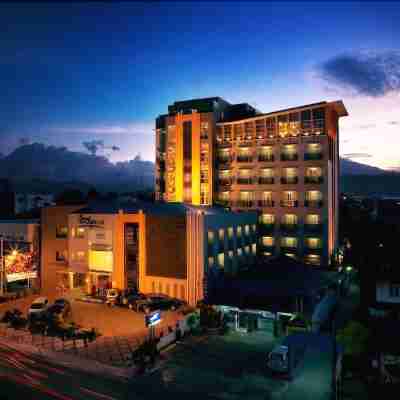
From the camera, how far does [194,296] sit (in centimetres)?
4319

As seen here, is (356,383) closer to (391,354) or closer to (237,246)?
(391,354)

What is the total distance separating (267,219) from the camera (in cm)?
7188

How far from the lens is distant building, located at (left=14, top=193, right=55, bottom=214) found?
132038 millimetres

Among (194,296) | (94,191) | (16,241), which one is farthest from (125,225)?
(94,191)

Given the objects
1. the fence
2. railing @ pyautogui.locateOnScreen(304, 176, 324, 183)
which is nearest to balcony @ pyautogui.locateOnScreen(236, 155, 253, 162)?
railing @ pyautogui.locateOnScreen(304, 176, 324, 183)

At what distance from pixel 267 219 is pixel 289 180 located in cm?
826

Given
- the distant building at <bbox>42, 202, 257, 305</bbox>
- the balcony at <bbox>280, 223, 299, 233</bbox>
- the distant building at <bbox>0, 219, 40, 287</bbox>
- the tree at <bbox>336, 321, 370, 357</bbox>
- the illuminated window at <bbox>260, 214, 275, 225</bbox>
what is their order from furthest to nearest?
the illuminated window at <bbox>260, 214, 275, 225</bbox> < the balcony at <bbox>280, 223, 299, 233</bbox> < the distant building at <bbox>0, 219, 40, 287</bbox> < the distant building at <bbox>42, 202, 257, 305</bbox> < the tree at <bbox>336, 321, 370, 357</bbox>

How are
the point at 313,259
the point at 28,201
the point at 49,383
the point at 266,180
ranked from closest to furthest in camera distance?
the point at 49,383, the point at 313,259, the point at 266,180, the point at 28,201

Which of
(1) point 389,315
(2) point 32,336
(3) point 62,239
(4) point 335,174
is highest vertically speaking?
(4) point 335,174

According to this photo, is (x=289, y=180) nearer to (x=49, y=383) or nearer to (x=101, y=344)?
(x=101, y=344)

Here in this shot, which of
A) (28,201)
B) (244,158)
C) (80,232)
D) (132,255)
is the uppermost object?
(244,158)

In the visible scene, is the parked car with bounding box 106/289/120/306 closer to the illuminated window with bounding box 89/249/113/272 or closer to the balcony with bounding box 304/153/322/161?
the illuminated window with bounding box 89/249/113/272

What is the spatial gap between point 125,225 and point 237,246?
17066mm

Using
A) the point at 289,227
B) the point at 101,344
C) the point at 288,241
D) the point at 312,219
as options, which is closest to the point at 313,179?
the point at 312,219
